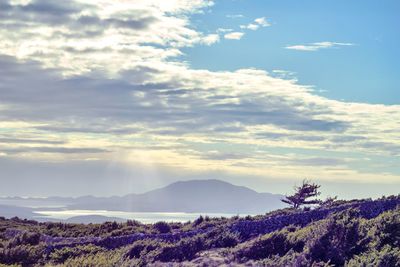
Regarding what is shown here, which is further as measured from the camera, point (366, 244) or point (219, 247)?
point (219, 247)

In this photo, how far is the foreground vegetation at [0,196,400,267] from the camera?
18.2 metres

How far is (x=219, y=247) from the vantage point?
23.9 m

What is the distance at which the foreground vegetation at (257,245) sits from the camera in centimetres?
1817

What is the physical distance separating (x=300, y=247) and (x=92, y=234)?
17.5 m

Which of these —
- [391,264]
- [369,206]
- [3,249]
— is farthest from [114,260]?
[369,206]

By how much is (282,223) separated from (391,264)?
1143 cm

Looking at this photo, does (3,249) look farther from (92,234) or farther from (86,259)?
(92,234)

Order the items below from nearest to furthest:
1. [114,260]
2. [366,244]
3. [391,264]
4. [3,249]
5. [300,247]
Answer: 1. [391,264]
2. [366,244]
3. [300,247]
4. [114,260]
5. [3,249]

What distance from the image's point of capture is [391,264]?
16.3 metres

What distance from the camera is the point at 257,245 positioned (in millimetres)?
20781

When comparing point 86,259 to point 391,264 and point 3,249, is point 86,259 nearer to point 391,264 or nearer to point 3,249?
point 3,249

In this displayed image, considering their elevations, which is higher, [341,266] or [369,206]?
[369,206]

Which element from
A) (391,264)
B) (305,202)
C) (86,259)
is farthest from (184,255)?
(305,202)

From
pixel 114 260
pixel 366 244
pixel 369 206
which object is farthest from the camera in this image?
pixel 369 206
